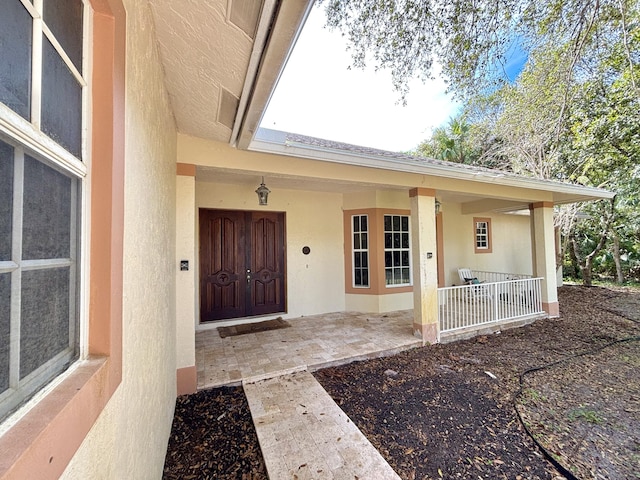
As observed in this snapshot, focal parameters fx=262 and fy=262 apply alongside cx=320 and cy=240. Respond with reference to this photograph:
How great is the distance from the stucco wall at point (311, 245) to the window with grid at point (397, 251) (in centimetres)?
113

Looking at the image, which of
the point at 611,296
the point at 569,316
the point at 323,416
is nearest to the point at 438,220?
the point at 569,316

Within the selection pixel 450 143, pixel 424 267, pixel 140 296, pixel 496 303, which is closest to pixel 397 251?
pixel 424 267

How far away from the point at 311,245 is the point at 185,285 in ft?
11.1

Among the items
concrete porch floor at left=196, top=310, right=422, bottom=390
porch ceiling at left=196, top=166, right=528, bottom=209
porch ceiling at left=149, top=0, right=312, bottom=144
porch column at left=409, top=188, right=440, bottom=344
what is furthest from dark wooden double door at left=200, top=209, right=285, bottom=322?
porch ceiling at left=149, top=0, right=312, bottom=144

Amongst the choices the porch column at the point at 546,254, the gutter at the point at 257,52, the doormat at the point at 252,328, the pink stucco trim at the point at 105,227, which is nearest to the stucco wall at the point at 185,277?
the gutter at the point at 257,52

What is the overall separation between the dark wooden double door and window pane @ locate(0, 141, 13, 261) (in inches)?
193

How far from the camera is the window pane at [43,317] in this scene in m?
0.69

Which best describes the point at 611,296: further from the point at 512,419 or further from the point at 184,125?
the point at 184,125

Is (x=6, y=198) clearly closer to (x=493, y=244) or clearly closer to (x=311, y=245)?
(x=311, y=245)

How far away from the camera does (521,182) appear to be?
520 cm

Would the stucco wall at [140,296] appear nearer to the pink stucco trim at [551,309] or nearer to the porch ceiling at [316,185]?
the porch ceiling at [316,185]

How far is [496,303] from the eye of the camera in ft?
18.1

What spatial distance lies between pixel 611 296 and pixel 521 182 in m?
7.40

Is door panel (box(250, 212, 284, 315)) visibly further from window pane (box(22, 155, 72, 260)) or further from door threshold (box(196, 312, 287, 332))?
window pane (box(22, 155, 72, 260))
